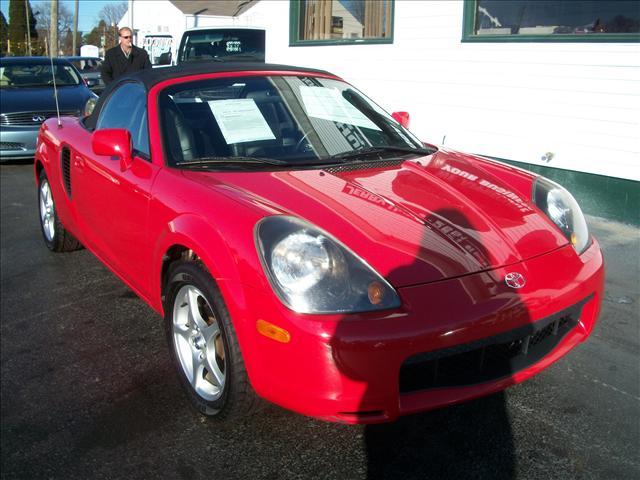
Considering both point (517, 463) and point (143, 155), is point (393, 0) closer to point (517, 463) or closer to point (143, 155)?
point (143, 155)

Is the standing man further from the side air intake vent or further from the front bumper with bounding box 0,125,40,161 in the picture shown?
the side air intake vent

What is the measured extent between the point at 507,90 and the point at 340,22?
3.41 meters

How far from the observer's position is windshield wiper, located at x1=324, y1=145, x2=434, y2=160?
11.3ft

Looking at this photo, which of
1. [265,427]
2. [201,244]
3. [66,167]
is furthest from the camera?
[66,167]

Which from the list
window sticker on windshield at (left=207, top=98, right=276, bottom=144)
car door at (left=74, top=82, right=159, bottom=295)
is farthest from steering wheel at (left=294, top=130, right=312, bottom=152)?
car door at (left=74, top=82, right=159, bottom=295)

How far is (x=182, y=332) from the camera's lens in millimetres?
2975

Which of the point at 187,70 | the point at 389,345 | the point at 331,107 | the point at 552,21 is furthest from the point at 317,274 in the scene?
the point at 552,21

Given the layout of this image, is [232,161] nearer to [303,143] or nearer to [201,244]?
[303,143]

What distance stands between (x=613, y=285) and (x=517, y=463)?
2460mm

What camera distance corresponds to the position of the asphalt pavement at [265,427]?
254 cm

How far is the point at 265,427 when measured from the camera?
9.19 feet

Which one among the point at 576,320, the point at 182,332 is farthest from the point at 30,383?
the point at 576,320

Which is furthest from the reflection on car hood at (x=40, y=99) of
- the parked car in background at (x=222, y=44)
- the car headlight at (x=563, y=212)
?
the car headlight at (x=563, y=212)

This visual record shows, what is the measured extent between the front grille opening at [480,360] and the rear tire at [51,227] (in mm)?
3561
